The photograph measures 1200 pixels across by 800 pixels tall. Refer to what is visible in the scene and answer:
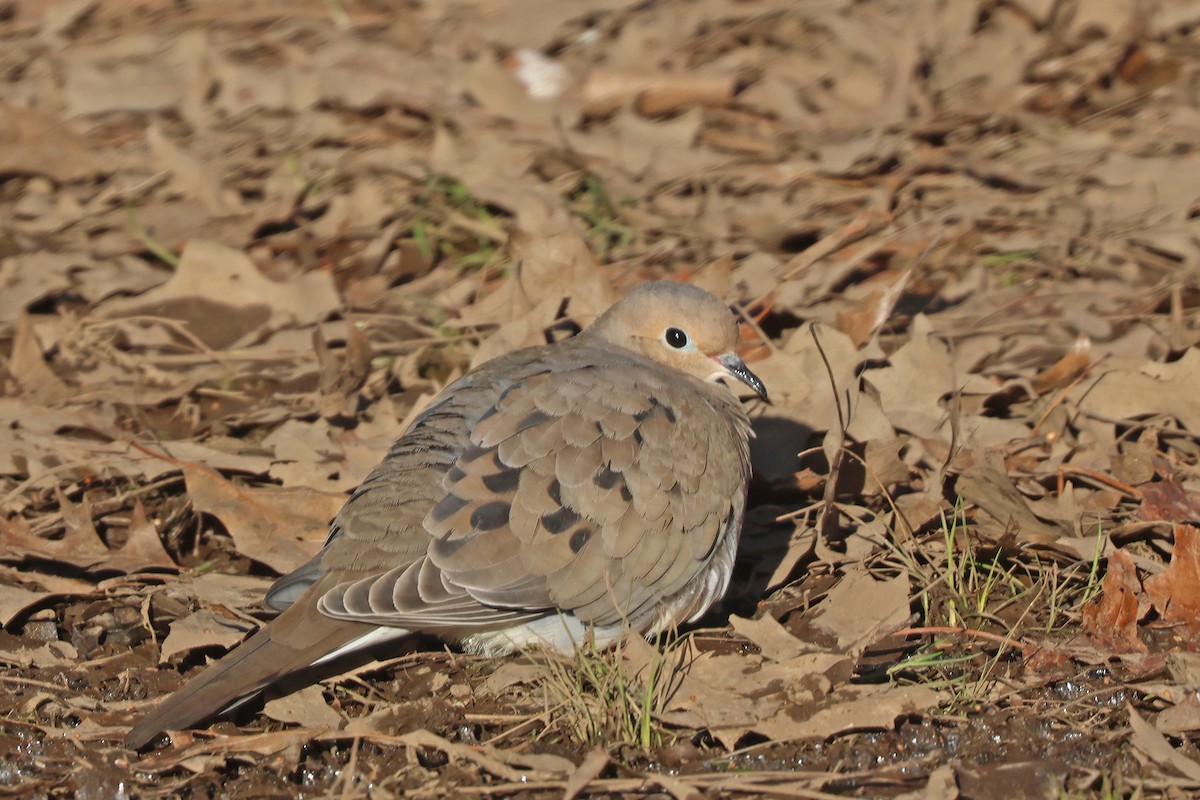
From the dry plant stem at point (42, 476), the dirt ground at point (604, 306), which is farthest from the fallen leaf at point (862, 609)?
the dry plant stem at point (42, 476)

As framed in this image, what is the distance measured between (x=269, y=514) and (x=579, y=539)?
4.06 ft

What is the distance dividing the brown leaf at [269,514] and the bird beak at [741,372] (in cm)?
133

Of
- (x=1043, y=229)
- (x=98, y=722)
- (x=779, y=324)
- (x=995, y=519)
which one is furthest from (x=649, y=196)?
(x=98, y=722)

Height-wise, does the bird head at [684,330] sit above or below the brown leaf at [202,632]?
above

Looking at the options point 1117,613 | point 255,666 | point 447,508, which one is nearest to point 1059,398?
point 1117,613

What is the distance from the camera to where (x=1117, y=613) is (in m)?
3.99

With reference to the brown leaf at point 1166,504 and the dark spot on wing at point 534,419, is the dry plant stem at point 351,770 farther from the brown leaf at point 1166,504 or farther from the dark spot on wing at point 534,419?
the brown leaf at point 1166,504

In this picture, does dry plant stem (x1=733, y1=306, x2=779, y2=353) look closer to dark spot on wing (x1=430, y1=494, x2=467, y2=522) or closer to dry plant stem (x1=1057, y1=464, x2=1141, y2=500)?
dry plant stem (x1=1057, y1=464, x2=1141, y2=500)

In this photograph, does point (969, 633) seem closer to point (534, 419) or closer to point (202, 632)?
point (534, 419)

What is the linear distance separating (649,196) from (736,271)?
0.87 m

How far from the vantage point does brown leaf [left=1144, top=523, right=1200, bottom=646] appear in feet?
13.4

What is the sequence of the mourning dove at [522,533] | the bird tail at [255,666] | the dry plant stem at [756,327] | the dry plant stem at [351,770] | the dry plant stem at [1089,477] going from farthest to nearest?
the dry plant stem at [756,327], the dry plant stem at [1089,477], the mourning dove at [522,533], the bird tail at [255,666], the dry plant stem at [351,770]

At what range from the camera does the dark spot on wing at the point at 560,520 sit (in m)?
3.96

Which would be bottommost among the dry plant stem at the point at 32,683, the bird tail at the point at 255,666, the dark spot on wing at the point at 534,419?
the dry plant stem at the point at 32,683
